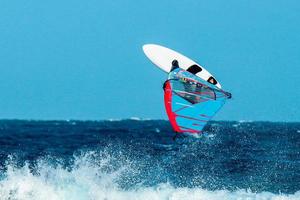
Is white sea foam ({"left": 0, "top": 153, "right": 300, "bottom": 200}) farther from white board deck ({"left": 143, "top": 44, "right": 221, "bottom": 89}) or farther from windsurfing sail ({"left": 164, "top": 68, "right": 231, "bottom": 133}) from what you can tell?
windsurfing sail ({"left": 164, "top": 68, "right": 231, "bottom": 133})

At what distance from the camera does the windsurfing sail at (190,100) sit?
9695mm

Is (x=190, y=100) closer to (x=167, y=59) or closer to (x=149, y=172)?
Result: (x=167, y=59)

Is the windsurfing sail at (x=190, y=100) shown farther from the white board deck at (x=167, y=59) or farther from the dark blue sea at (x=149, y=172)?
the dark blue sea at (x=149, y=172)

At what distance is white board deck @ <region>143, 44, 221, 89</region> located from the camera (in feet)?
35.3

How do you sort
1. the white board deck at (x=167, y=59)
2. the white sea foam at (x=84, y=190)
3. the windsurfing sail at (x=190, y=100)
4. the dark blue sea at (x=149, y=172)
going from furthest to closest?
the dark blue sea at (x=149, y=172) < the white sea foam at (x=84, y=190) < the white board deck at (x=167, y=59) < the windsurfing sail at (x=190, y=100)

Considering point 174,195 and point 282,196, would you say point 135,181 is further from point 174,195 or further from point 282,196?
point 282,196

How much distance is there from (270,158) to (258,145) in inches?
324

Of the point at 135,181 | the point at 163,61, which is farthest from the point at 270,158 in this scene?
the point at 163,61

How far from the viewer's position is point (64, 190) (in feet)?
57.7

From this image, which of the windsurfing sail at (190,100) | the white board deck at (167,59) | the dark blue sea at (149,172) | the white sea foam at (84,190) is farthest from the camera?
the dark blue sea at (149,172)

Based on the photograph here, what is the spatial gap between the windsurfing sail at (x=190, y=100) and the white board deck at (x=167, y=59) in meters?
0.61

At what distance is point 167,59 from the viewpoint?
11141mm

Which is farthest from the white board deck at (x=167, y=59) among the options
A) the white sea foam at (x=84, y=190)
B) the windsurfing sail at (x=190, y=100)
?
the white sea foam at (x=84, y=190)

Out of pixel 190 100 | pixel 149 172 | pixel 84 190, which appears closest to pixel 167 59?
pixel 190 100
